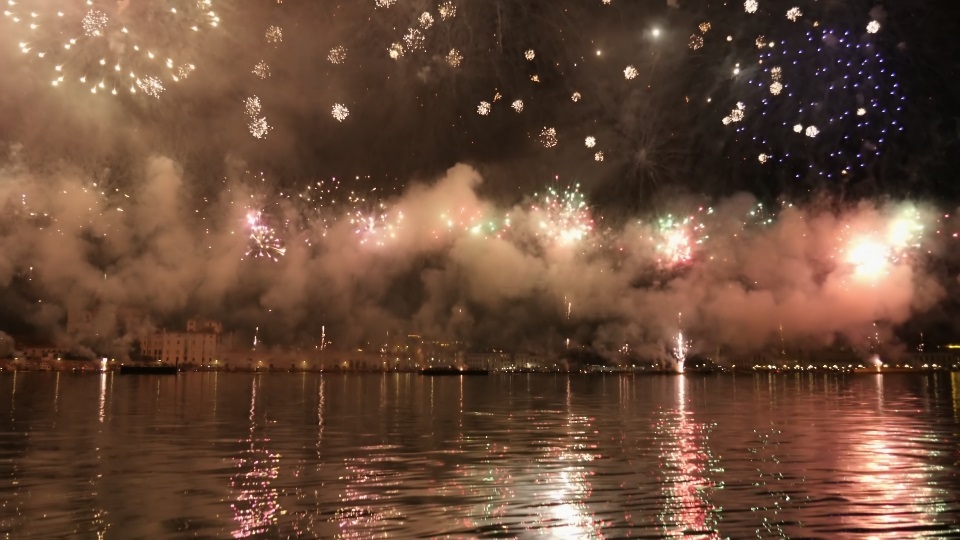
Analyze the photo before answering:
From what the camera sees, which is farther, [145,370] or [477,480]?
[145,370]

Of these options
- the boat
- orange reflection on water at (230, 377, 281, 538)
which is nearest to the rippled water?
orange reflection on water at (230, 377, 281, 538)

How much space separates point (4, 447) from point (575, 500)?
19282mm

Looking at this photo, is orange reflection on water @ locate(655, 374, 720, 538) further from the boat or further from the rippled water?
the boat

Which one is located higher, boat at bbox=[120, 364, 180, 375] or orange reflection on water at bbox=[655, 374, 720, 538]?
orange reflection on water at bbox=[655, 374, 720, 538]

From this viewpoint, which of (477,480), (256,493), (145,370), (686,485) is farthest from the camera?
(145,370)

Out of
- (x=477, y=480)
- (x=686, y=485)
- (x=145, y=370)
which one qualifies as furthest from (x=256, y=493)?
(x=145, y=370)

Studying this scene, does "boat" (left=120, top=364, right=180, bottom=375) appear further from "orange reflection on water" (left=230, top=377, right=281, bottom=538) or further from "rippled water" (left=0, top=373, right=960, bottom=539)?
"orange reflection on water" (left=230, top=377, right=281, bottom=538)

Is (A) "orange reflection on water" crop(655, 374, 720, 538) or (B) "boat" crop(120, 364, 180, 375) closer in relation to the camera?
(A) "orange reflection on water" crop(655, 374, 720, 538)

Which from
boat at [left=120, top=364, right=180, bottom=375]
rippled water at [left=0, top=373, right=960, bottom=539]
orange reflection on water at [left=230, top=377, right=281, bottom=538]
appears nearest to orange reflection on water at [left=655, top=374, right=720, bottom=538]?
rippled water at [left=0, top=373, right=960, bottom=539]

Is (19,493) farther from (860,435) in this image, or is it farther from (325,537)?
(860,435)

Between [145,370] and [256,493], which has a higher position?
[256,493]

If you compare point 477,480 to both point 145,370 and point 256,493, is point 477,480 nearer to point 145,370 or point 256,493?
point 256,493

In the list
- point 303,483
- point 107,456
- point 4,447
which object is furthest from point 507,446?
point 4,447

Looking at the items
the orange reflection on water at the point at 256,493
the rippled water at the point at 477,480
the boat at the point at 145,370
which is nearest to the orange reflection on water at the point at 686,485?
the rippled water at the point at 477,480
